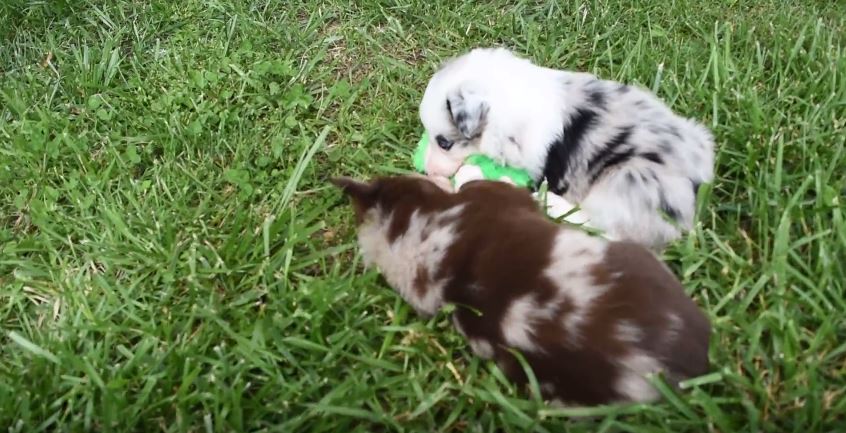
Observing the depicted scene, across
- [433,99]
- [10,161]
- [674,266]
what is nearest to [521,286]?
[674,266]

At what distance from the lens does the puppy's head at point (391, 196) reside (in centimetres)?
295

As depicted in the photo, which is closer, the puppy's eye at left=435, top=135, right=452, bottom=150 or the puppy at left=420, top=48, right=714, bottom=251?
the puppy at left=420, top=48, right=714, bottom=251

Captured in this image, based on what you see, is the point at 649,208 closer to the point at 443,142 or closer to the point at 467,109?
the point at 467,109

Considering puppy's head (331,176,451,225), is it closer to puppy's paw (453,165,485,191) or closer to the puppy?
puppy's paw (453,165,485,191)

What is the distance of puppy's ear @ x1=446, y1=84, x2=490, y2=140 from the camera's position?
11.0ft

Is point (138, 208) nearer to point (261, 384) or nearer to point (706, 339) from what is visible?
point (261, 384)

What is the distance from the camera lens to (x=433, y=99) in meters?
3.51

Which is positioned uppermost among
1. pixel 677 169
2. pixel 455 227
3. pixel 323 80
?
pixel 677 169

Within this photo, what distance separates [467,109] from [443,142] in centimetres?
26

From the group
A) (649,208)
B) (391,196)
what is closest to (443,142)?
(391,196)

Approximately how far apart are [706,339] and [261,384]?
1648 mm

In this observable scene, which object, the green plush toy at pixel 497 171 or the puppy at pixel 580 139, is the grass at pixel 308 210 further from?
the green plush toy at pixel 497 171

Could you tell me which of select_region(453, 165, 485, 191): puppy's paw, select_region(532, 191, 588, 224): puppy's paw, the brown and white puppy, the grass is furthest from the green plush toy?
the brown and white puppy

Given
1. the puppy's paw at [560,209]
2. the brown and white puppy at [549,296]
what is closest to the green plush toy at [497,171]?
the puppy's paw at [560,209]
